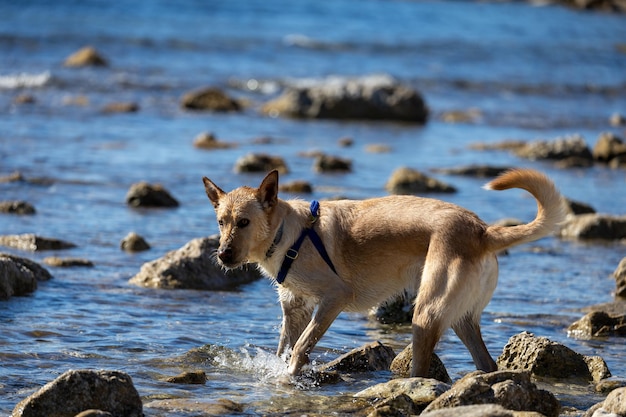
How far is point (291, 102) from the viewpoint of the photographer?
941 inches

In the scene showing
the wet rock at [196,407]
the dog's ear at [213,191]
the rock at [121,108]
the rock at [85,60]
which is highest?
the rock at [85,60]

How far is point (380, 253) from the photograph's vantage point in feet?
26.5

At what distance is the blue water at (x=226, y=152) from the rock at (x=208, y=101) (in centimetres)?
49

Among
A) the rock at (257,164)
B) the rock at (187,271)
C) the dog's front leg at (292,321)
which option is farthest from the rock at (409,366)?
the rock at (257,164)

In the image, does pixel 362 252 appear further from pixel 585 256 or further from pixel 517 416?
pixel 585 256

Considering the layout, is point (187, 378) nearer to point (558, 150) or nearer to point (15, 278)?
point (15, 278)

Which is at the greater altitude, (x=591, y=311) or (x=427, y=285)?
(x=427, y=285)

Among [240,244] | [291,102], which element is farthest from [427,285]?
[291,102]

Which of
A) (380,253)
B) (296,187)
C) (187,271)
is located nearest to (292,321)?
(380,253)

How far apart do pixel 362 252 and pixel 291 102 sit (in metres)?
16.0

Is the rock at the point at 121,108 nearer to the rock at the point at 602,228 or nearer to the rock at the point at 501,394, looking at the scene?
the rock at the point at 602,228

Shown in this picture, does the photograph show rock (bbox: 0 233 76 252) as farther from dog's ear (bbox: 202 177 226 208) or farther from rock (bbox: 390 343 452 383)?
rock (bbox: 390 343 452 383)

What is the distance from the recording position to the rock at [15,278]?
32.1ft

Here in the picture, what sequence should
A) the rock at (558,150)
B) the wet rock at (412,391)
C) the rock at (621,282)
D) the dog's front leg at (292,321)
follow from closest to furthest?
the wet rock at (412,391) < the dog's front leg at (292,321) < the rock at (621,282) < the rock at (558,150)
